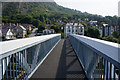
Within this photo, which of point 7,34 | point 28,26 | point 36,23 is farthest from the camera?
point 36,23

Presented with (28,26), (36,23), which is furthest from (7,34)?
(36,23)

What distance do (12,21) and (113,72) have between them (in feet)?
210

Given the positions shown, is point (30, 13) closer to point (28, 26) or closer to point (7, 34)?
point (28, 26)

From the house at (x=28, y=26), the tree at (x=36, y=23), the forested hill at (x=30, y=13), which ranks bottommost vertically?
the house at (x=28, y=26)

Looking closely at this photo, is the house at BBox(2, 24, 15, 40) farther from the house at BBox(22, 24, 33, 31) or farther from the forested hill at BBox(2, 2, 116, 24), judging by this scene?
the house at BBox(22, 24, 33, 31)

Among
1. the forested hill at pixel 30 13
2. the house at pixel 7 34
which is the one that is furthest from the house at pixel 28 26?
the house at pixel 7 34

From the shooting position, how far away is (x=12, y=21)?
6147 cm

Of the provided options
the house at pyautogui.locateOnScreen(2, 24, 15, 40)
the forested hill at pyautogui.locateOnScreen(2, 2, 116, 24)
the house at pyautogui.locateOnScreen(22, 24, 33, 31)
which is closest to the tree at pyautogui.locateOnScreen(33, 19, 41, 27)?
the forested hill at pyautogui.locateOnScreen(2, 2, 116, 24)

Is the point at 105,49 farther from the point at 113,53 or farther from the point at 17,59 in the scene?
the point at 17,59

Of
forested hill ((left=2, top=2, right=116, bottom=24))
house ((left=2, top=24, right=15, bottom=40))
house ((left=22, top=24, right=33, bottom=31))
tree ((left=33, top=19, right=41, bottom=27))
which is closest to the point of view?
house ((left=2, top=24, right=15, bottom=40))

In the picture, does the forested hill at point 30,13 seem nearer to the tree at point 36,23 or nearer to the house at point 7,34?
the tree at point 36,23

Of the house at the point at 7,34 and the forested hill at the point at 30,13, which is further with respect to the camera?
the forested hill at the point at 30,13

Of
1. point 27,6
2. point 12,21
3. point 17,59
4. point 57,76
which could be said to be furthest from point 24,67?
point 27,6

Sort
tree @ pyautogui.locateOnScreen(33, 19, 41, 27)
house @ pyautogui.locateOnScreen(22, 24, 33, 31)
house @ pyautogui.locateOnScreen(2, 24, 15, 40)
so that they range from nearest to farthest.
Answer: house @ pyautogui.locateOnScreen(2, 24, 15, 40) < house @ pyautogui.locateOnScreen(22, 24, 33, 31) < tree @ pyautogui.locateOnScreen(33, 19, 41, 27)
